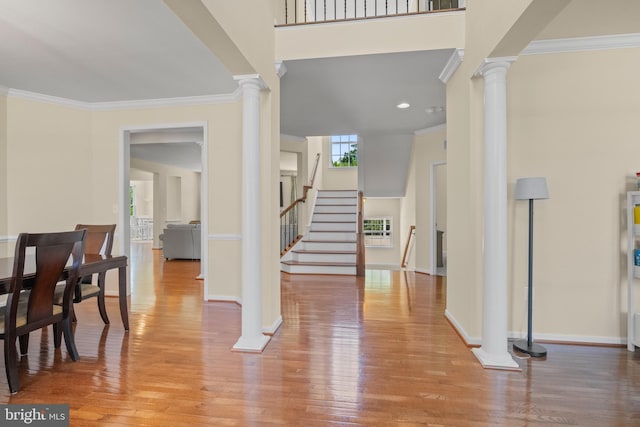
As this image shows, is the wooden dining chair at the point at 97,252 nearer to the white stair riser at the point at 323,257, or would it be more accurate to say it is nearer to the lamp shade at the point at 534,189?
the white stair riser at the point at 323,257

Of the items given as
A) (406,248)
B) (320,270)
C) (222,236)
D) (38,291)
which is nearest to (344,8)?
(222,236)

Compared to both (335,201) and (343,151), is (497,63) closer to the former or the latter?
(335,201)

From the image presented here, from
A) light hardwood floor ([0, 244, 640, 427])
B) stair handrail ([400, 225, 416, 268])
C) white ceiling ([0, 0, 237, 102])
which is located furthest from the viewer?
stair handrail ([400, 225, 416, 268])

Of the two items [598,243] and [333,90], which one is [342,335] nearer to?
[598,243]

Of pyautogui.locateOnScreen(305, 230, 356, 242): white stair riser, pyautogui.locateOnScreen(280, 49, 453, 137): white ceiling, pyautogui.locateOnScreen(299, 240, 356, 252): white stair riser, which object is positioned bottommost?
pyautogui.locateOnScreen(299, 240, 356, 252): white stair riser

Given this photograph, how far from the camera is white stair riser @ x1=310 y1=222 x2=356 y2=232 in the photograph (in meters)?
6.99

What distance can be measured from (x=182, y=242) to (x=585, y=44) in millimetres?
7745

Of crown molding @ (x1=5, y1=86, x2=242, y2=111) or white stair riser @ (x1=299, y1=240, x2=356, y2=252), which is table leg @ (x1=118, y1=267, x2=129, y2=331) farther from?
white stair riser @ (x1=299, y1=240, x2=356, y2=252)

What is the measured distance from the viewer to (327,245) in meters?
6.43

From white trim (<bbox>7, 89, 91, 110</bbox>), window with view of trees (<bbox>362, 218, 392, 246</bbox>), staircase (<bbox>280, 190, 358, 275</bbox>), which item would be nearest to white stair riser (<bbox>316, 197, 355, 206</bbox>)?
staircase (<bbox>280, 190, 358, 275</bbox>)

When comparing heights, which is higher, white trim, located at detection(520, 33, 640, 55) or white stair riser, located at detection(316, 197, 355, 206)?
white trim, located at detection(520, 33, 640, 55)

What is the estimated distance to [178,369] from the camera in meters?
2.45

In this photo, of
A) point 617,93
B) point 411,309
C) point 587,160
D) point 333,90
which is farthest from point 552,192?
point 333,90

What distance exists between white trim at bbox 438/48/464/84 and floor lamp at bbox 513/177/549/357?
4.21 ft
